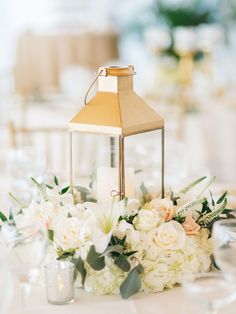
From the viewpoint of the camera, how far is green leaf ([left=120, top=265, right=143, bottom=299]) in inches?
68.1

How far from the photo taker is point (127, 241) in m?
1.77

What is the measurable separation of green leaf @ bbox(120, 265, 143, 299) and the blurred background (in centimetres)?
67

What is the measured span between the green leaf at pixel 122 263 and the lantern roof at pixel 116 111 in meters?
0.30

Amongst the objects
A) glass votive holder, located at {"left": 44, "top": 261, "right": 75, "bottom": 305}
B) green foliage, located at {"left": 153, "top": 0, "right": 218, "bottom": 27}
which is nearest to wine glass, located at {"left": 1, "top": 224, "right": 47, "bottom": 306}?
glass votive holder, located at {"left": 44, "top": 261, "right": 75, "bottom": 305}

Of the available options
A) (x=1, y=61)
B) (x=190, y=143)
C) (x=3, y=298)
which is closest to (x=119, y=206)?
(x=3, y=298)

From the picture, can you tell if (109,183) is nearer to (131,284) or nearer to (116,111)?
(116,111)

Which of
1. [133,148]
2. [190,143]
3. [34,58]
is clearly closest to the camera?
[133,148]

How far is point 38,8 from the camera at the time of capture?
25.4 ft

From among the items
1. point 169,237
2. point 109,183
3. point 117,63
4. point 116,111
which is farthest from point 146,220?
point 117,63

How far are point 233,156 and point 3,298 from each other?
3.55 meters

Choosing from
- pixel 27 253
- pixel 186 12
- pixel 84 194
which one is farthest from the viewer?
pixel 186 12

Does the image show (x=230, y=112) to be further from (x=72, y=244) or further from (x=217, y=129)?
(x=72, y=244)

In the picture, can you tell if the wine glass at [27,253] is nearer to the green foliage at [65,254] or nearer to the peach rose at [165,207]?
the green foliage at [65,254]

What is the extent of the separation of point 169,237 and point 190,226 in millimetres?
92
